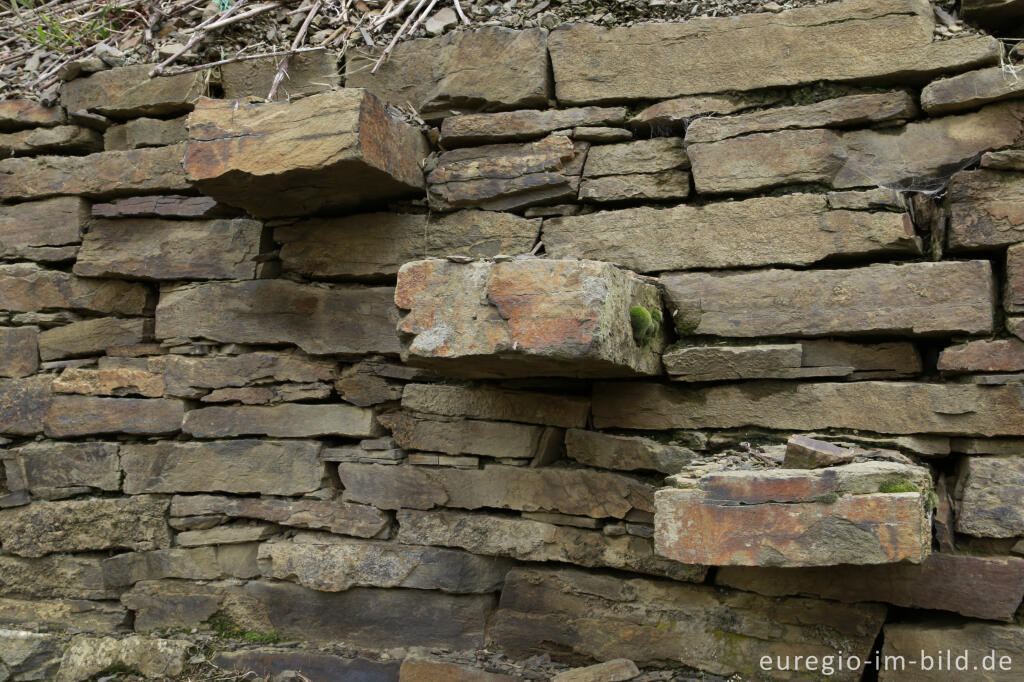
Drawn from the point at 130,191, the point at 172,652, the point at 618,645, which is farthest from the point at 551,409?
the point at 130,191

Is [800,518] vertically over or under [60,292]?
under

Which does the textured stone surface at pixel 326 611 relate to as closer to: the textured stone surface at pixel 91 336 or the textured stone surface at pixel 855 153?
the textured stone surface at pixel 91 336

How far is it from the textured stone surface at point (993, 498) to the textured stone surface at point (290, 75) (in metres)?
3.40

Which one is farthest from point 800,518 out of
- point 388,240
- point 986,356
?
point 388,240

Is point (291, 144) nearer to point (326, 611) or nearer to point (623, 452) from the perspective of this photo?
point (623, 452)

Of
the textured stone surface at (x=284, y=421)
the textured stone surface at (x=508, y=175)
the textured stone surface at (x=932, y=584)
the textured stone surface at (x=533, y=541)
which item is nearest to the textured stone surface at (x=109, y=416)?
the textured stone surface at (x=284, y=421)

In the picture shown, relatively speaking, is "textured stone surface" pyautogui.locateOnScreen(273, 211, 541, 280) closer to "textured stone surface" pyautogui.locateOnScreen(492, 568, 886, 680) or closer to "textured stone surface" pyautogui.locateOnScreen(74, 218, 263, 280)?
"textured stone surface" pyautogui.locateOnScreen(74, 218, 263, 280)

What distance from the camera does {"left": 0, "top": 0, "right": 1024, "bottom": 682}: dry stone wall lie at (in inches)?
132

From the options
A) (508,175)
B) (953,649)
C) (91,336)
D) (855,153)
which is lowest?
(953,649)

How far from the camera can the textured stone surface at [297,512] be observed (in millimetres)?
4184

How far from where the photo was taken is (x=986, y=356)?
339cm

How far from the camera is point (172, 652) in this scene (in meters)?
4.24

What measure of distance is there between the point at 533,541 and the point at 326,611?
1.10 metres

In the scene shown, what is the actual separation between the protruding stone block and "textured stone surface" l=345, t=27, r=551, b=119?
122 centimetres
